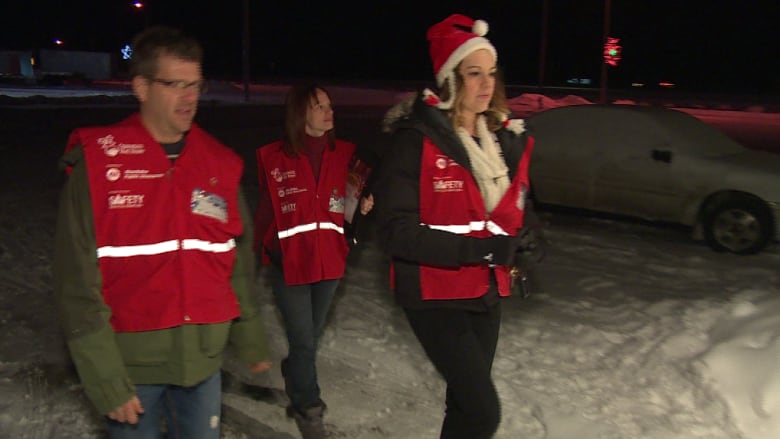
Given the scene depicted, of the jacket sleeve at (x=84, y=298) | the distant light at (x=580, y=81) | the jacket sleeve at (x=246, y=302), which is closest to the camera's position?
the jacket sleeve at (x=84, y=298)

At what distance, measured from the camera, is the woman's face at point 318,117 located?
4.05 meters

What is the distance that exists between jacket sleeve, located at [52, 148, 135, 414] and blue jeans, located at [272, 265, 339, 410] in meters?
1.77

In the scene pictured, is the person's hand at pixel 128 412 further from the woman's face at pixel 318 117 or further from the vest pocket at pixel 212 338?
the woman's face at pixel 318 117

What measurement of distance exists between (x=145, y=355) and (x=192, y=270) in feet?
1.00

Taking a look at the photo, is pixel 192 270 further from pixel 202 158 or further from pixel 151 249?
pixel 202 158

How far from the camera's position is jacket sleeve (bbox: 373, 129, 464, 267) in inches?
113

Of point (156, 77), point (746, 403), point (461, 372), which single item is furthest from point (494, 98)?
point (746, 403)

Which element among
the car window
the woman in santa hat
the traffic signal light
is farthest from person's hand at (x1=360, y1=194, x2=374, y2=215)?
the traffic signal light

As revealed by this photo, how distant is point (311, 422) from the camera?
4.30 m

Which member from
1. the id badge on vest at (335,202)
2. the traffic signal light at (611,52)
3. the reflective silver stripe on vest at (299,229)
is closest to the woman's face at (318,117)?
the id badge on vest at (335,202)

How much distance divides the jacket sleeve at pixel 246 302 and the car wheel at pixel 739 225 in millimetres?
6613

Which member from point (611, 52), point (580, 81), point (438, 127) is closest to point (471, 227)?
point (438, 127)

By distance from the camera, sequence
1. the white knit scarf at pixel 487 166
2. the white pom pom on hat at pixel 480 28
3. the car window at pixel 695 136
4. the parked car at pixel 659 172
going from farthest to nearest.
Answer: the car window at pixel 695 136 < the parked car at pixel 659 172 < the white pom pom on hat at pixel 480 28 < the white knit scarf at pixel 487 166

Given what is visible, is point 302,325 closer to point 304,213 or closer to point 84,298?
point 304,213
